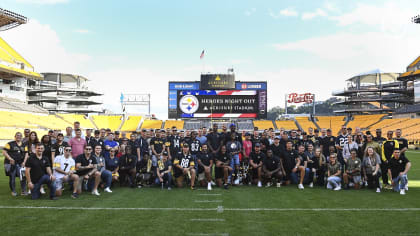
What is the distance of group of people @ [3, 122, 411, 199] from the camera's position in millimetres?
7957

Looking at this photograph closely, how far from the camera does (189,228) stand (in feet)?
16.0

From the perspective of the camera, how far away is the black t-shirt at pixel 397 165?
8281mm

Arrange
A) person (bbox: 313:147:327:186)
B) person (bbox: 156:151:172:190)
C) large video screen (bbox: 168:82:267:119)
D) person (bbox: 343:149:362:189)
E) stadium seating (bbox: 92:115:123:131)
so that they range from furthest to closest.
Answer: stadium seating (bbox: 92:115:123:131) → large video screen (bbox: 168:82:267:119) → person (bbox: 313:147:327:186) → person (bbox: 156:151:172:190) → person (bbox: 343:149:362:189)

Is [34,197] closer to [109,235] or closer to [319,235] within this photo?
[109,235]

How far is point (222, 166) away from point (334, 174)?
3423 mm

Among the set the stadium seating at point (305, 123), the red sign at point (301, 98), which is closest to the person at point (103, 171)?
the stadium seating at point (305, 123)

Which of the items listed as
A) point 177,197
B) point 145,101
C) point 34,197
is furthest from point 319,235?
point 145,101

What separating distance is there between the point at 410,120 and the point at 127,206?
144 ft

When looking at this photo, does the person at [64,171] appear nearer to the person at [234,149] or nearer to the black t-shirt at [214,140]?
the black t-shirt at [214,140]

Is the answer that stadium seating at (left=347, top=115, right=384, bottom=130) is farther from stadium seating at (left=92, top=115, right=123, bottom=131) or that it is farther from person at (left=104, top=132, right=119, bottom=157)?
person at (left=104, top=132, right=119, bottom=157)

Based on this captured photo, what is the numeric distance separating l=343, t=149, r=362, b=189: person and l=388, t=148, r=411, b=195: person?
0.83 metres

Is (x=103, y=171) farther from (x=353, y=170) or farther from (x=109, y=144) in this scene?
(x=353, y=170)

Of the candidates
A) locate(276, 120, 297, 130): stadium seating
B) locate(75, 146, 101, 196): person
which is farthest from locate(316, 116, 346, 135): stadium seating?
locate(75, 146, 101, 196): person

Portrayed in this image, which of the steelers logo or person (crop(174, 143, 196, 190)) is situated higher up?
the steelers logo
